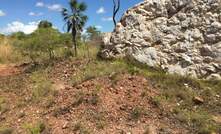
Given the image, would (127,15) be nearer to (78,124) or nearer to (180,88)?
(180,88)

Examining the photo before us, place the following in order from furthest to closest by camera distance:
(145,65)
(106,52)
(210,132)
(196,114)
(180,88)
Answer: (106,52) < (145,65) < (180,88) < (196,114) < (210,132)

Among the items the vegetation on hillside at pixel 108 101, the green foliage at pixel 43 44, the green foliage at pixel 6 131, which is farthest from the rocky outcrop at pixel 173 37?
the green foliage at pixel 43 44

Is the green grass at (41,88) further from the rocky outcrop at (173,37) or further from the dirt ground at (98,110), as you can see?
the rocky outcrop at (173,37)

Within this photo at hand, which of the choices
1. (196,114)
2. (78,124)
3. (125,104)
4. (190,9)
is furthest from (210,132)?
(190,9)

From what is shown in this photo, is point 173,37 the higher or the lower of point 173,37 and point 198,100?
the higher

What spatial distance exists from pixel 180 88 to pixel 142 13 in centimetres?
311

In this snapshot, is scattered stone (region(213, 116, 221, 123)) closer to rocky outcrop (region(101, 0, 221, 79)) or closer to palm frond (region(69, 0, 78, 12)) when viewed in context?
rocky outcrop (region(101, 0, 221, 79))

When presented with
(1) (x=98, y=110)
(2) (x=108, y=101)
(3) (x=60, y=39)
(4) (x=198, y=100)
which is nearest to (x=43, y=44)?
(3) (x=60, y=39)

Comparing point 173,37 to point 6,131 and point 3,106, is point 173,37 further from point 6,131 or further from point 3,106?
point 6,131

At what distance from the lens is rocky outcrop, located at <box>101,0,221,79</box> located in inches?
392

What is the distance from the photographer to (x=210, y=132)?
24.2ft

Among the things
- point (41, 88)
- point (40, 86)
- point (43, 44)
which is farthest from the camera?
point (43, 44)

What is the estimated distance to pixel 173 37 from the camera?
1052 centimetres

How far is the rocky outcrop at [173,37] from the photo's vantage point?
32.7 ft
